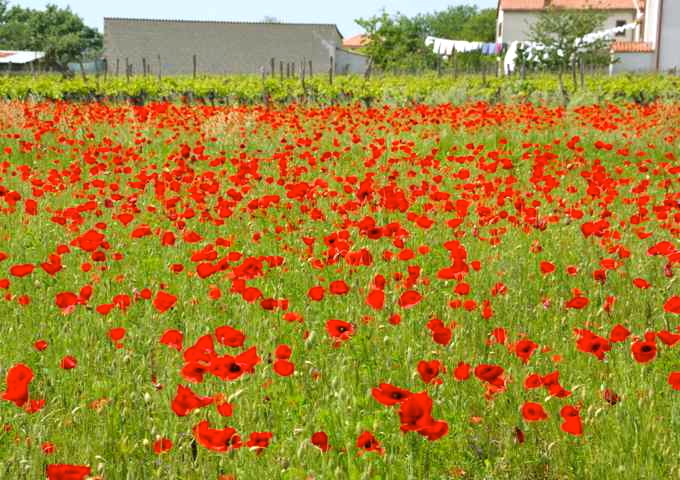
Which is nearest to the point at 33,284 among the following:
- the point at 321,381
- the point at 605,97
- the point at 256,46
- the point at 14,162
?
the point at 321,381

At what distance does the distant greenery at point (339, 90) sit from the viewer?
18531 millimetres

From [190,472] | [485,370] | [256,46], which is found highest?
[256,46]

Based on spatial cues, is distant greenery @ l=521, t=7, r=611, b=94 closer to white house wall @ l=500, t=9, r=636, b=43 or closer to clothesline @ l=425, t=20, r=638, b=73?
clothesline @ l=425, t=20, r=638, b=73

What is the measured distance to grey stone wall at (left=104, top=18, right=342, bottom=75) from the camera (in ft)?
190

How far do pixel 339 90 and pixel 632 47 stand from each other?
37278mm

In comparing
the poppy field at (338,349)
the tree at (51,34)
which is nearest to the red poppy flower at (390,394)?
the poppy field at (338,349)

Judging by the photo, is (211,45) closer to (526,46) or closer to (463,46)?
(463,46)

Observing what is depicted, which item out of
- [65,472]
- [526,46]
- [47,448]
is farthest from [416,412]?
[526,46]

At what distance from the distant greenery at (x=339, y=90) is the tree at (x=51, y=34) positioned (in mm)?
66229

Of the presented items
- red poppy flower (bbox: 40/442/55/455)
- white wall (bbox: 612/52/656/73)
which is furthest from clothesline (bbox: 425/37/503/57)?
red poppy flower (bbox: 40/442/55/455)

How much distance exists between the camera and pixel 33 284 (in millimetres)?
4172

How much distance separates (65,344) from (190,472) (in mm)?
1226

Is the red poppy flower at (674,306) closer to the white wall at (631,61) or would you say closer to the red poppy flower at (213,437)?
the red poppy flower at (213,437)

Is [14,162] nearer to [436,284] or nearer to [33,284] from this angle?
[33,284]
